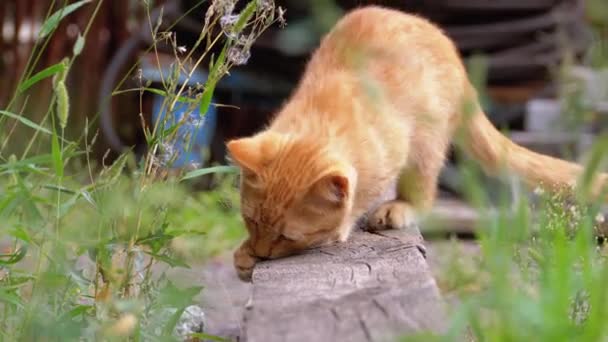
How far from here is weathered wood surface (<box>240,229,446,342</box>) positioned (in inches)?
64.4

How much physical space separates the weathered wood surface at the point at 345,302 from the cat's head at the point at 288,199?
46 cm

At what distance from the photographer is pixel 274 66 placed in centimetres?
631

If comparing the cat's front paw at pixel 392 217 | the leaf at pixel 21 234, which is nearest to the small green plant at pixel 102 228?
the leaf at pixel 21 234

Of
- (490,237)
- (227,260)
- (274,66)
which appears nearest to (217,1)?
(490,237)

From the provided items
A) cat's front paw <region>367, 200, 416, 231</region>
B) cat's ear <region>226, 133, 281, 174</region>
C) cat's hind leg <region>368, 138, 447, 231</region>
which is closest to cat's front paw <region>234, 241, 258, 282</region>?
cat's ear <region>226, 133, 281, 174</region>

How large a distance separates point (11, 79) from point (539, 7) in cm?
370

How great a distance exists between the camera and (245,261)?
2.85m

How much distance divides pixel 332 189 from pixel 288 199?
14 centimetres

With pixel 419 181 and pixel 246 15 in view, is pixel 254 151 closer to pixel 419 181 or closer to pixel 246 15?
pixel 246 15

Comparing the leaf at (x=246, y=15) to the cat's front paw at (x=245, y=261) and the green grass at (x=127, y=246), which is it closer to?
the green grass at (x=127, y=246)

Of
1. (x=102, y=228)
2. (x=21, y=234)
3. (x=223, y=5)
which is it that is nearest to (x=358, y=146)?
(x=223, y=5)

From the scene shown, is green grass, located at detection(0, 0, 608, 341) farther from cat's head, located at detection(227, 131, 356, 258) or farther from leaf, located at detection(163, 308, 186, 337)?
cat's head, located at detection(227, 131, 356, 258)

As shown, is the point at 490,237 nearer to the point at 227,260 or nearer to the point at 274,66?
the point at 227,260

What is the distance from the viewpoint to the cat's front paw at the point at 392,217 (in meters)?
3.19
